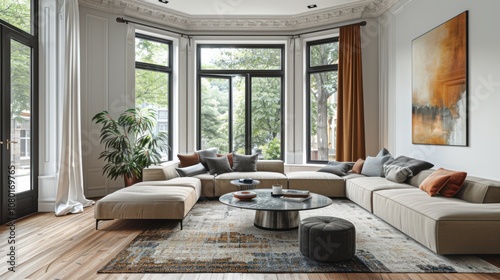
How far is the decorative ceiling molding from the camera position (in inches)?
233

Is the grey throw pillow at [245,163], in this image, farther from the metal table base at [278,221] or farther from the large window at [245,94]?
the metal table base at [278,221]

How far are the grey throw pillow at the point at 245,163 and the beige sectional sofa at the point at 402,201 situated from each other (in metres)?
0.17

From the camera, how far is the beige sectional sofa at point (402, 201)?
9.06 ft

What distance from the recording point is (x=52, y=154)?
4727mm

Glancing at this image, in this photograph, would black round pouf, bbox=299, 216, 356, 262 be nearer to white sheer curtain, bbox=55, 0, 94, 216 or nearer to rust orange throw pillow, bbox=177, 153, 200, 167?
rust orange throw pillow, bbox=177, 153, 200, 167

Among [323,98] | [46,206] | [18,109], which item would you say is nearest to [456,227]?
[323,98]

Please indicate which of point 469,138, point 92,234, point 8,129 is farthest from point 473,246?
point 8,129

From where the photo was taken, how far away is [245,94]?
280 inches

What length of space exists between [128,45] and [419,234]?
5.55m

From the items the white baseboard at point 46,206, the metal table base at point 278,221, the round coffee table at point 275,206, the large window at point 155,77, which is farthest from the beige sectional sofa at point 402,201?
the large window at point 155,77

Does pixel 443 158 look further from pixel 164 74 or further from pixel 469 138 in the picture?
pixel 164 74

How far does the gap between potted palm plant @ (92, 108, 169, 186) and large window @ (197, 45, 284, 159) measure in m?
1.53

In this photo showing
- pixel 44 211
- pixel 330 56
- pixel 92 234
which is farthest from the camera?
pixel 330 56

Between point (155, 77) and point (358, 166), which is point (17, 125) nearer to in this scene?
point (155, 77)
